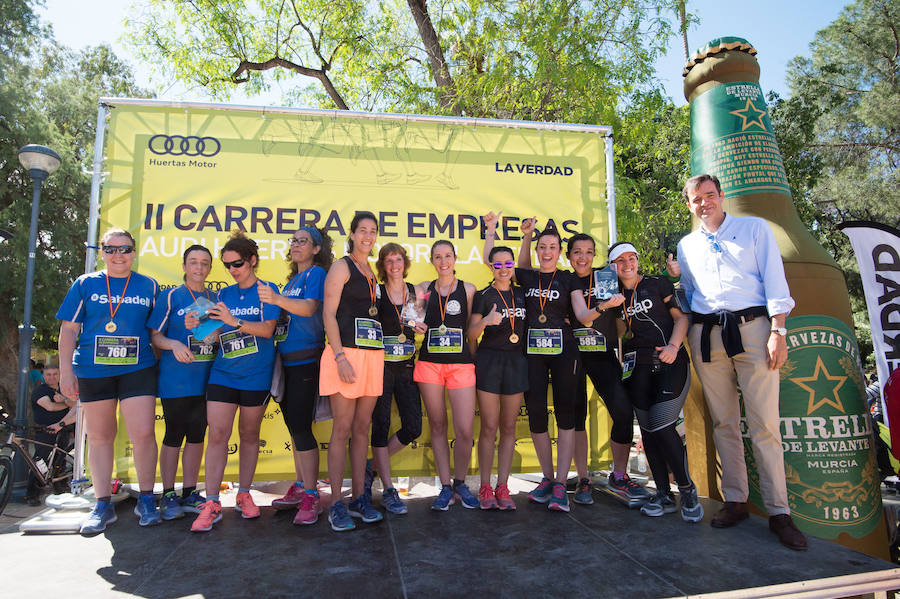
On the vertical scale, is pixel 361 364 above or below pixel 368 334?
below

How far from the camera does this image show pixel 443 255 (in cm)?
344

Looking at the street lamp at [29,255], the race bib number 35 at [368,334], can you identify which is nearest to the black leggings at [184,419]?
the race bib number 35 at [368,334]

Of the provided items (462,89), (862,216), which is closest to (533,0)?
(462,89)

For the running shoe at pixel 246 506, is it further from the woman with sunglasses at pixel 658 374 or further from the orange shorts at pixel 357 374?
the woman with sunglasses at pixel 658 374

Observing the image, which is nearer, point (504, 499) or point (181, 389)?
point (181, 389)

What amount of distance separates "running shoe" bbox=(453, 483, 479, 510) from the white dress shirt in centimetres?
185

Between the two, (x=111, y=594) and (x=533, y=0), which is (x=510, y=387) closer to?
(x=111, y=594)

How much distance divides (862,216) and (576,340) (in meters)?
15.8

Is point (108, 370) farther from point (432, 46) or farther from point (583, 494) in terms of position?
point (432, 46)

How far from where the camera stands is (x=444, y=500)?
3320mm

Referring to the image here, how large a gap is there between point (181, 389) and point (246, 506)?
0.83 meters

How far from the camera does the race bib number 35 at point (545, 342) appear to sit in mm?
3420

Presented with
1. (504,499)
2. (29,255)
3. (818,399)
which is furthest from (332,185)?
(29,255)

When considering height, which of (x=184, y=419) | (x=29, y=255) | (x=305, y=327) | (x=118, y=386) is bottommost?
(x=184, y=419)
